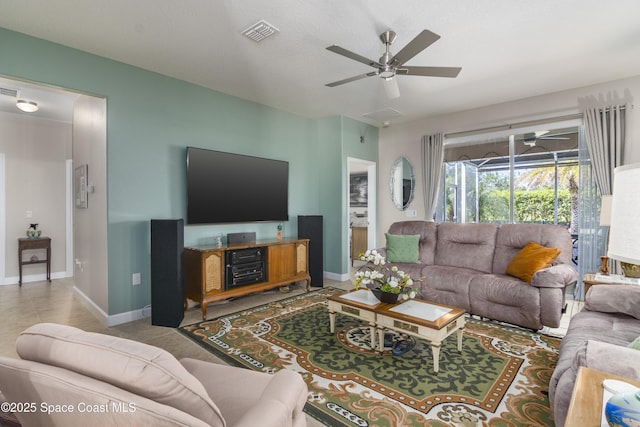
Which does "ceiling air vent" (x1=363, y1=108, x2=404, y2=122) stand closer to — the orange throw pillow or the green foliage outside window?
the green foliage outside window

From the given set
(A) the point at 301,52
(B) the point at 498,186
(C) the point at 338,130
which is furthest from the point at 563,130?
(A) the point at 301,52

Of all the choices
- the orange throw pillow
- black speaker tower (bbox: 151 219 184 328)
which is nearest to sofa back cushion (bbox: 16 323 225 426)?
black speaker tower (bbox: 151 219 184 328)

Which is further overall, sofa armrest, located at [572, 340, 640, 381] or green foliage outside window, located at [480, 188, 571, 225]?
green foliage outside window, located at [480, 188, 571, 225]

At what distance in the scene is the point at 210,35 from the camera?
2.81 meters

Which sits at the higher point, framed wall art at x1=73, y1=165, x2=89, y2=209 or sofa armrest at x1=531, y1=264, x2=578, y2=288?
framed wall art at x1=73, y1=165, x2=89, y2=209

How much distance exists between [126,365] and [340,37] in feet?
9.61

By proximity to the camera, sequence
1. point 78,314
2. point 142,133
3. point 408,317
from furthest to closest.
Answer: point 78,314 < point 142,133 < point 408,317

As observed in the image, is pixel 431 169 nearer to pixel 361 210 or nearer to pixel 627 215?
pixel 361 210

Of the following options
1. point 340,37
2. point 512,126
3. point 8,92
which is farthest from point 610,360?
point 8,92

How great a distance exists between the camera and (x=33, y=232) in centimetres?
516

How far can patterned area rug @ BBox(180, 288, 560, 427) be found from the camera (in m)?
1.87

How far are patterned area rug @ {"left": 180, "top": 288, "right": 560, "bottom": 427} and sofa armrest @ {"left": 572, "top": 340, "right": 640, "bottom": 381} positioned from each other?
29.3 inches

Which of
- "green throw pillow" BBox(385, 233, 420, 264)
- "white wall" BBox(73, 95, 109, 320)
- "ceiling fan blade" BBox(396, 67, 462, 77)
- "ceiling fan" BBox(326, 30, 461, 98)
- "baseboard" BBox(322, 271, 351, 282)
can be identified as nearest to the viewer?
"ceiling fan" BBox(326, 30, 461, 98)

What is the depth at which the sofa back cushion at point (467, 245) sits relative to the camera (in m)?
3.86
